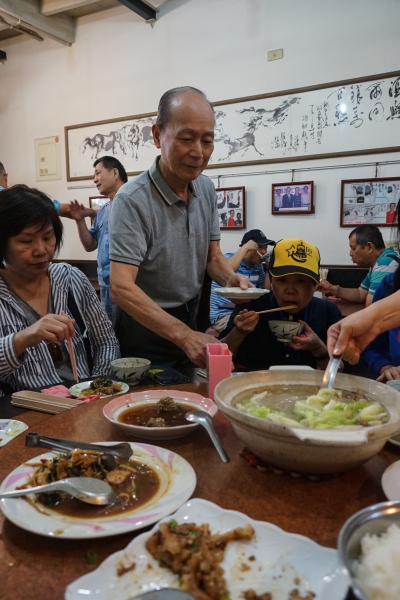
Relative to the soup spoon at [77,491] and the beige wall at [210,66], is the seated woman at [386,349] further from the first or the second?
the beige wall at [210,66]

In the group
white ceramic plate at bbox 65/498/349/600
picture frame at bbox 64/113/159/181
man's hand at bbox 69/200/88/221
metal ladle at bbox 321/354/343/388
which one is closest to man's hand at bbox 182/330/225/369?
metal ladle at bbox 321/354/343/388

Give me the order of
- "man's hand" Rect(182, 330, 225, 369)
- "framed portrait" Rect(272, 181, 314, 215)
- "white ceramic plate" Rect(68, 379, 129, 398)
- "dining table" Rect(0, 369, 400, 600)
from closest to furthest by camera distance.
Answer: "dining table" Rect(0, 369, 400, 600) → "white ceramic plate" Rect(68, 379, 129, 398) → "man's hand" Rect(182, 330, 225, 369) → "framed portrait" Rect(272, 181, 314, 215)

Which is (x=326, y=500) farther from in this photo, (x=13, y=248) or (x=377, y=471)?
(x=13, y=248)

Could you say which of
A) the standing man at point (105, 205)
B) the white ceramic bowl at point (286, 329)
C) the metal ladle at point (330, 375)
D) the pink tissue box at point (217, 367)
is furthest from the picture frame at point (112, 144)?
the metal ladle at point (330, 375)

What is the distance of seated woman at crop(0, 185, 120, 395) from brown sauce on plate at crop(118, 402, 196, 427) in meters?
0.58

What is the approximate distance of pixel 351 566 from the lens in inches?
20.7

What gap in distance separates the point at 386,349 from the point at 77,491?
6.33 feet

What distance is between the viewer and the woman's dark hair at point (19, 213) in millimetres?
1927

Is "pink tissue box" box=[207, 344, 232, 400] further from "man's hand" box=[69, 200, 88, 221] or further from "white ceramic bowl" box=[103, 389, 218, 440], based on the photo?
"man's hand" box=[69, 200, 88, 221]

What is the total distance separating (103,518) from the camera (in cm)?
79

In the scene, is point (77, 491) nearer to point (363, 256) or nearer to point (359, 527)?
point (359, 527)

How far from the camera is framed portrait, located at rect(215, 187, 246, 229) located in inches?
190

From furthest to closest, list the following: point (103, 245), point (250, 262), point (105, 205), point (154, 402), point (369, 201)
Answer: point (105, 205)
point (103, 245)
point (250, 262)
point (369, 201)
point (154, 402)

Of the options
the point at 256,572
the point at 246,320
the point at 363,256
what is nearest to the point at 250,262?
the point at 363,256
